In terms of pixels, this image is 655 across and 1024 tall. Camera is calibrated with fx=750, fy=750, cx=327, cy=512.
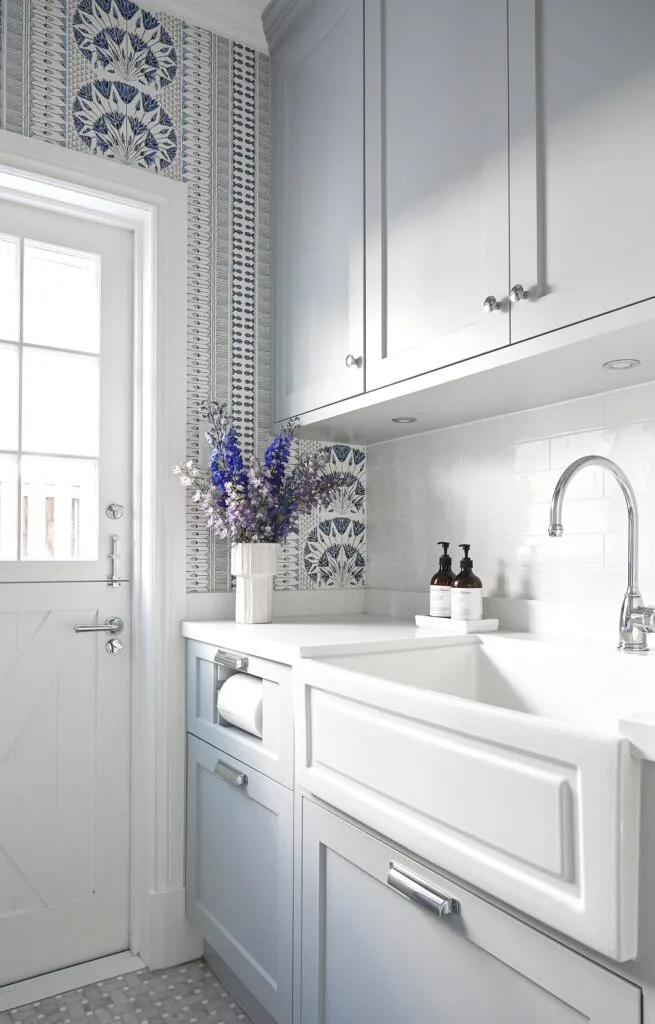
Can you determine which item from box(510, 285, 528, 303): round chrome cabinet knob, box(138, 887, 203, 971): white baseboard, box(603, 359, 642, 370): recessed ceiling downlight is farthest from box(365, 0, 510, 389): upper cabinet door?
box(138, 887, 203, 971): white baseboard

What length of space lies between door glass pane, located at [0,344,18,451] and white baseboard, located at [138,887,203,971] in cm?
129

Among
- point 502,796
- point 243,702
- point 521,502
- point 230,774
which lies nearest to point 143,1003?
point 230,774

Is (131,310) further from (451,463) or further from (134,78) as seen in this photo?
(451,463)

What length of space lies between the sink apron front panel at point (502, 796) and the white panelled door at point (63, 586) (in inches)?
39.9

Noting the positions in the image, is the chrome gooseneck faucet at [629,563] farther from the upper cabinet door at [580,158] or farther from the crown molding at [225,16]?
the crown molding at [225,16]

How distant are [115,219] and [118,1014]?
6.80 ft

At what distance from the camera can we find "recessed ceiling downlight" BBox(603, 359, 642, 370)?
138cm

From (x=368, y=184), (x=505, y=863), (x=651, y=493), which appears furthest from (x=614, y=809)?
(x=368, y=184)

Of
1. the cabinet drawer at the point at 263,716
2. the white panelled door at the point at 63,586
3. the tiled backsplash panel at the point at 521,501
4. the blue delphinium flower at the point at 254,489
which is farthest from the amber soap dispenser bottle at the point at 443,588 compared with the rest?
the white panelled door at the point at 63,586

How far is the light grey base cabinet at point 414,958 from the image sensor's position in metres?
0.87

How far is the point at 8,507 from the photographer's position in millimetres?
1982

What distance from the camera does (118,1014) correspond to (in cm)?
179

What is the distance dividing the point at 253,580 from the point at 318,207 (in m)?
1.02

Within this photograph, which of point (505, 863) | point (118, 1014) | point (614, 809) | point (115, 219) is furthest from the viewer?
point (115, 219)
